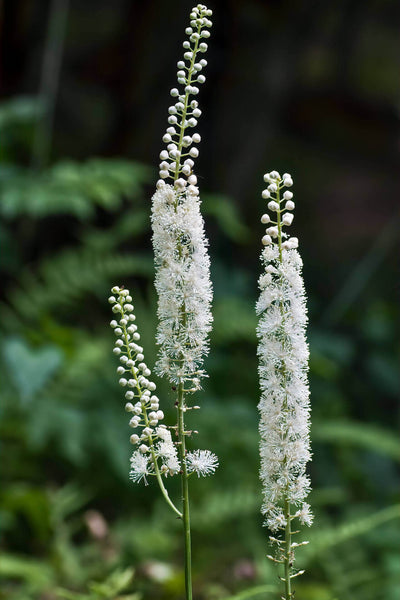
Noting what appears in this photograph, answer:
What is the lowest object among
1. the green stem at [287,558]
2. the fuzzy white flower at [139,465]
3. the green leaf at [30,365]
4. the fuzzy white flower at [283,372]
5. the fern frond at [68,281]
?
the green stem at [287,558]

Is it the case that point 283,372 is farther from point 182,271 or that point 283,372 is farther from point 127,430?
point 127,430

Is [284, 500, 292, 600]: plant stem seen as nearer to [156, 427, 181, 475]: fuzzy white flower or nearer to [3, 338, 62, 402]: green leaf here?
[156, 427, 181, 475]: fuzzy white flower

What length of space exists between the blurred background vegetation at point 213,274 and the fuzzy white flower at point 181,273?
0.64 metres

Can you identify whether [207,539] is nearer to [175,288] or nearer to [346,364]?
[346,364]

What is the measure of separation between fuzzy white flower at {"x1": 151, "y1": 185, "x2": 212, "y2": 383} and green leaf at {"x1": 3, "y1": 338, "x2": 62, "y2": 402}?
5.63ft

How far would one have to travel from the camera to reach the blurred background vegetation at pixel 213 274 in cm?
304

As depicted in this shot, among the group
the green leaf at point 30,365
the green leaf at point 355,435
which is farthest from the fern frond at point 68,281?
the green leaf at point 355,435

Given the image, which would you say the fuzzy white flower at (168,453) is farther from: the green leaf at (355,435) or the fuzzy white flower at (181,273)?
the green leaf at (355,435)

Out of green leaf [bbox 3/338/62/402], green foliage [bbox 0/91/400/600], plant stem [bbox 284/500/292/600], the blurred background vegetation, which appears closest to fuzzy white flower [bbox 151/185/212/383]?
plant stem [bbox 284/500/292/600]

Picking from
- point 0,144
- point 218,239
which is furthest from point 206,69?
point 0,144

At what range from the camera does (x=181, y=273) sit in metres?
1.08

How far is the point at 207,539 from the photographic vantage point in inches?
134

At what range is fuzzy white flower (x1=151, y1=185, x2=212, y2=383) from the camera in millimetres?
1088

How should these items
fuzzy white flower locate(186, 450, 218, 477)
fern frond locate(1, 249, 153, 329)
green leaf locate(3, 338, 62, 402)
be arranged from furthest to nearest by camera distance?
fern frond locate(1, 249, 153, 329) < green leaf locate(3, 338, 62, 402) < fuzzy white flower locate(186, 450, 218, 477)
